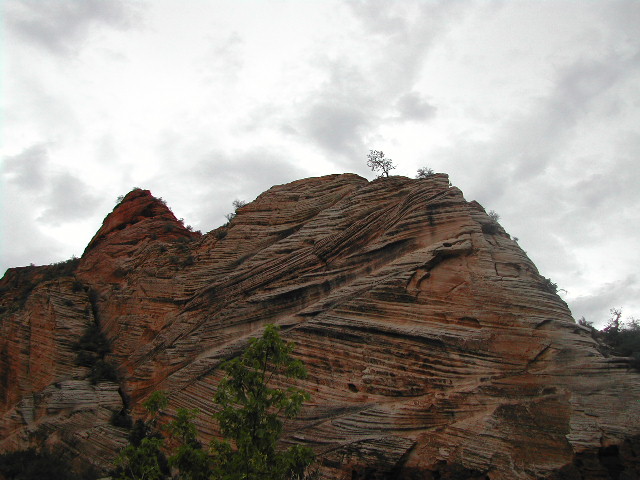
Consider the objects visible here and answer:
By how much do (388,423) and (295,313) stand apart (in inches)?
253

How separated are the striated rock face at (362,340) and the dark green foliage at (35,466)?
1.15m

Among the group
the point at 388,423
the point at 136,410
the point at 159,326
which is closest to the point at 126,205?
the point at 159,326

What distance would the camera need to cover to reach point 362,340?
19297 mm

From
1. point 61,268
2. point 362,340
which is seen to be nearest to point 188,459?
point 362,340

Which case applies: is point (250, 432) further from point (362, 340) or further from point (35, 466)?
point (35, 466)

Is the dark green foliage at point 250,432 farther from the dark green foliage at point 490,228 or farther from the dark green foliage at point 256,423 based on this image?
the dark green foliage at point 490,228

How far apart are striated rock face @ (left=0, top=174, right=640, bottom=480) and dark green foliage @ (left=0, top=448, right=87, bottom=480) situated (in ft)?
3.78

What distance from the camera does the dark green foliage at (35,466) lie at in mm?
20219

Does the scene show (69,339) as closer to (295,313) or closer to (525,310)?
(295,313)

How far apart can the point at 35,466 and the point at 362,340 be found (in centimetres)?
1314

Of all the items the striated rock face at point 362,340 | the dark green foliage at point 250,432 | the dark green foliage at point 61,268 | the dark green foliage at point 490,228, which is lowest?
the dark green foliage at point 250,432

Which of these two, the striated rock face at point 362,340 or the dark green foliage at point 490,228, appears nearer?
the striated rock face at point 362,340

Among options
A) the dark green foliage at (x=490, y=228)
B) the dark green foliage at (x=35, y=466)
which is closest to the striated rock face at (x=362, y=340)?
the dark green foliage at (x=490, y=228)

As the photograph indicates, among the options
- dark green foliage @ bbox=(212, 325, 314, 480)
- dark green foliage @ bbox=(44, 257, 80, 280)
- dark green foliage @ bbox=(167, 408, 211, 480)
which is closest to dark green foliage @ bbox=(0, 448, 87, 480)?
dark green foliage @ bbox=(167, 408, 211, 480)
